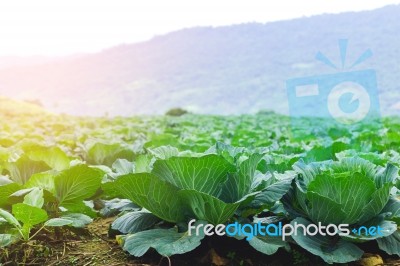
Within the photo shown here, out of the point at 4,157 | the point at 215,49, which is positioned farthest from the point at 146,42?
the point at 4,157

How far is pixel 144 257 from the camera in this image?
1.75 m

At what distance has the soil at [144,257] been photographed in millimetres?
1698

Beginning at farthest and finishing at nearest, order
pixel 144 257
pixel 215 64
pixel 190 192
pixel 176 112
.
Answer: pixel 215 64 < pixel 176 112 < pixel 144 257 < pixel 190 192

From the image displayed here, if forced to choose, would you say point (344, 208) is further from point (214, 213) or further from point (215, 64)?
point (215, 64)

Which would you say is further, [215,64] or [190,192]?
[215,64]

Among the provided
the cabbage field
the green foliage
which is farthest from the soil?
the green foliage

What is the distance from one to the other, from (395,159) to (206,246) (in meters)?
1.14

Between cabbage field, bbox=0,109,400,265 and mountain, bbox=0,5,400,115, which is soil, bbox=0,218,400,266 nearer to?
cabbage field, bbox=0,109,400,265

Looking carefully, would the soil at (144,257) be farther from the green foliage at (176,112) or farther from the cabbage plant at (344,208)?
the green foliage at (176,112)

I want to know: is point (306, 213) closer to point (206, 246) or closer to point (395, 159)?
point (206, 246)

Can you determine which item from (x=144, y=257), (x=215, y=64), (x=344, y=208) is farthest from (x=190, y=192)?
(x=215, y=64)

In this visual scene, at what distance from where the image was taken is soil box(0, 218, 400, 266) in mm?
1698

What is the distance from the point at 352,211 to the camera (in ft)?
5.47

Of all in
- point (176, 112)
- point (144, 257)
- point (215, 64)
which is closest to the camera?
point (144, 257)
